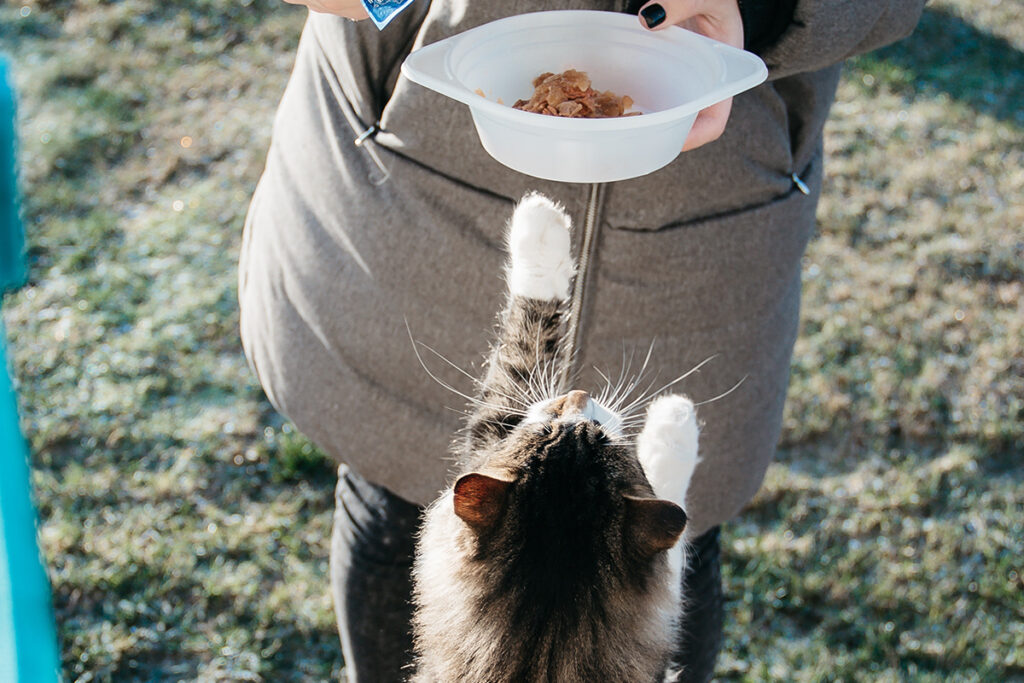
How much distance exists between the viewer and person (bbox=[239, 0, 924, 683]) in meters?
1.16

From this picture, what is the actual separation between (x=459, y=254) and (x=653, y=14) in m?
0.43

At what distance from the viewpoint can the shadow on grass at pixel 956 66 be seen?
136 inches

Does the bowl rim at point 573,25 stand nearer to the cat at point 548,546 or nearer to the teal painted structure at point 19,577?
the cat at point 548,546

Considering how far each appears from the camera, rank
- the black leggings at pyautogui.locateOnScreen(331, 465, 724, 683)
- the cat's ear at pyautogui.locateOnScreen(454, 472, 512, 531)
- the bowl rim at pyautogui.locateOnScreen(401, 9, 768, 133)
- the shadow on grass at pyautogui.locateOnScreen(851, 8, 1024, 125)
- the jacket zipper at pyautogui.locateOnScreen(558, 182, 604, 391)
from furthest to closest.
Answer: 1. the shadow on grass at pyautogui.locateOnScreen(851, 8, 1024, 125)
2. the black leggings at pyautogui.locateOnScreen(331, 465, 724, 683)
3. the jacket zipper at pyautogui.locateOnScreen(558, 182, 604, 391)
4. the cat's ear at pyautogui.locateOnScreen(454, 472, 512, 531)
5. the bowl rim at pyautogui.locateOnScreen(401, 9, 768, 133)

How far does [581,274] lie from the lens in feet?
4.12

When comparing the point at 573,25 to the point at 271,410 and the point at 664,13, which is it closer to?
the point at 664,13

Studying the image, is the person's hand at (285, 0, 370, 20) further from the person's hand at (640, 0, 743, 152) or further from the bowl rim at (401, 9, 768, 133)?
the person's hand at (640, 0, 743, 152)

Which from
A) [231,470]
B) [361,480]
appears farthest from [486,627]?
[231,470]

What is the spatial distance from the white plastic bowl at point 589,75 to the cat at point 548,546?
206 millimetres

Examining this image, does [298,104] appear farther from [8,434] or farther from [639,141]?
[8,434]

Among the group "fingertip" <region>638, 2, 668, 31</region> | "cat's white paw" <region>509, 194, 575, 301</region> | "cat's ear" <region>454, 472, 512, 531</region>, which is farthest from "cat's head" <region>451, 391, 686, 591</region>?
"fingertip" <region>638, 2, 668, 31</region>

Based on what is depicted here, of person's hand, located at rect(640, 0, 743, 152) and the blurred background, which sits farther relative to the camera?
the blurred background

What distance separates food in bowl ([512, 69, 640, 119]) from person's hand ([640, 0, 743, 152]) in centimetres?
9

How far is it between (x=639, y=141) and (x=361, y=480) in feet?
2.69
